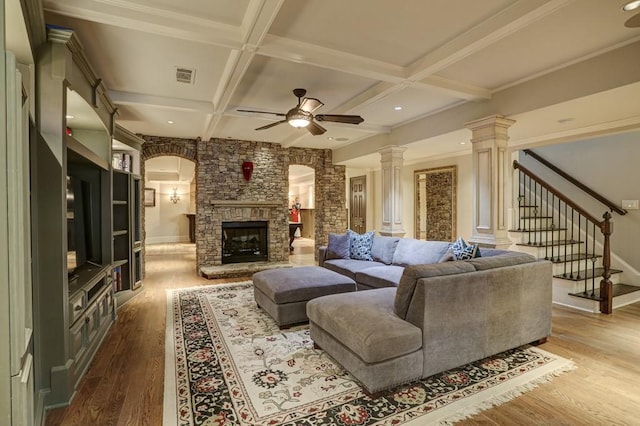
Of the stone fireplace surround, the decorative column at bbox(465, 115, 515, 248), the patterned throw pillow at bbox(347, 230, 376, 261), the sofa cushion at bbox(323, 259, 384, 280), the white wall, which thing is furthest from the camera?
the white wall

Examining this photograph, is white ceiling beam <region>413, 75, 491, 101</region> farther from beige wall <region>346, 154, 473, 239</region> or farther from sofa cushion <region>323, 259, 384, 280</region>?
beige wall <region>346, 154, 473, 239</region>

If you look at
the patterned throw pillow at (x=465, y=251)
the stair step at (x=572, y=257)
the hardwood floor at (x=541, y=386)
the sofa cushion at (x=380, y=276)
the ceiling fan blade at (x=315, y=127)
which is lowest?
the hardwood floor at (x=541, y=386)

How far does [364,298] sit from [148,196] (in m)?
11.0

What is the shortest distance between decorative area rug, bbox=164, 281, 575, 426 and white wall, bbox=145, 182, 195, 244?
30.7 ft

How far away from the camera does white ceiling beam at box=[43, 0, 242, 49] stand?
224cm

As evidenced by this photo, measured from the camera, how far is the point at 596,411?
6.68 feet

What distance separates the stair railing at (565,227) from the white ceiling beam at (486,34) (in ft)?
9.48

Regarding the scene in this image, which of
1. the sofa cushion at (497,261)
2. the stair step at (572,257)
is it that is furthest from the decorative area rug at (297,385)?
the stair step at (572,257)

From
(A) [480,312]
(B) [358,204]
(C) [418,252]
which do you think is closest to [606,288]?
(C) [418,252]

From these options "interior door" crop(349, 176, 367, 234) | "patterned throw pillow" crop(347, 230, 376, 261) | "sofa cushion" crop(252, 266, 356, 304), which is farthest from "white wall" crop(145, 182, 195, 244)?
"sofa cushion" crop(252, 266, 356, 304)

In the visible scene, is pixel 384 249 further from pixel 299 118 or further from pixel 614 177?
pixel 614 177

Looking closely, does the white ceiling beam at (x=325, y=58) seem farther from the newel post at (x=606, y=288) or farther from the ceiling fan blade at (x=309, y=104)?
the newel post at (x=606, y=288)

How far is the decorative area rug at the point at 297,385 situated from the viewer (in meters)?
1.97

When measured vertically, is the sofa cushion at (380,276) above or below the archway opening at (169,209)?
below
